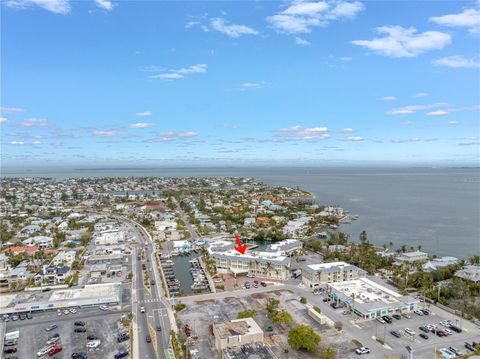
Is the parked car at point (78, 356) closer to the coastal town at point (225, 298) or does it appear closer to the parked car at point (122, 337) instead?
the coastal town at point (225, 298)

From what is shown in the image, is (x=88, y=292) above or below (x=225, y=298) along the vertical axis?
above

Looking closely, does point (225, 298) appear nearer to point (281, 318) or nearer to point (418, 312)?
point (281, 318)

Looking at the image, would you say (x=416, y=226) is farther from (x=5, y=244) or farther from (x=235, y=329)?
(x=5, y=244)

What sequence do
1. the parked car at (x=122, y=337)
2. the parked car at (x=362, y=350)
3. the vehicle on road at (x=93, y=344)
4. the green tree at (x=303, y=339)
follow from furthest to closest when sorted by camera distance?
the parked car at (x=122, y=337) < the vehicle on road at (x=93, y=344) < the parked car at (x=362, y=350) < the green tree at (x=303, y=339)

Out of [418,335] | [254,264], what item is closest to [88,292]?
[254,264]

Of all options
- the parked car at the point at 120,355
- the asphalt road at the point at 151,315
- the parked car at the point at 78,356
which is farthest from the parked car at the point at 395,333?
the parked car at the point at 78,356
